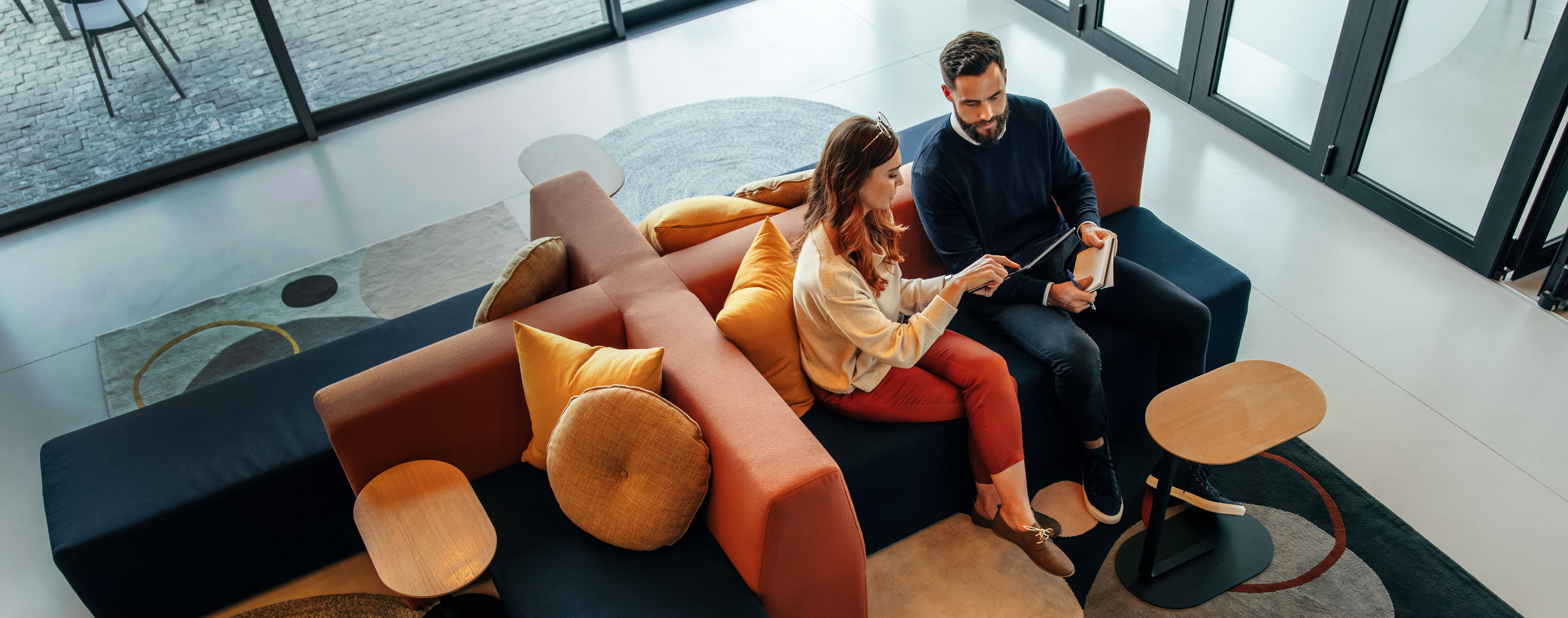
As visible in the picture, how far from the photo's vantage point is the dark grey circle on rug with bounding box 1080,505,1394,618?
255cm

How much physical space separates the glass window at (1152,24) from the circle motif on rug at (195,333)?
400cm

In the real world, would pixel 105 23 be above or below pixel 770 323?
above

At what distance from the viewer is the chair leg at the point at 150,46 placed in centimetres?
430

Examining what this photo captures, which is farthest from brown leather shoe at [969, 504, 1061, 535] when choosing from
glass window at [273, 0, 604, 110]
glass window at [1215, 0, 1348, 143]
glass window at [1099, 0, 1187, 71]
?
glass window at [273, 0, 604, 110]

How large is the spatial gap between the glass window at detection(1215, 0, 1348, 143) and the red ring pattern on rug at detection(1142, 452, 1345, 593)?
1901 mm

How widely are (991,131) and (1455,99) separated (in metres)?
2.07

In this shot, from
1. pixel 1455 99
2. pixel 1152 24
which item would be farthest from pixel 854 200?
pixel 1152 24

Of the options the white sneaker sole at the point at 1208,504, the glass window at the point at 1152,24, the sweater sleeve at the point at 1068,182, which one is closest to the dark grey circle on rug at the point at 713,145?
the glass window at the point at 1152,24

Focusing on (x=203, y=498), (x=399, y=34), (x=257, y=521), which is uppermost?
(x=399, y=34)

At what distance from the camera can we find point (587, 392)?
7.64 ft

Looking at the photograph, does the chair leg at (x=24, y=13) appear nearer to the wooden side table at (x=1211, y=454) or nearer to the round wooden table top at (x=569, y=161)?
the round wooden table top at (x=569, y=161)

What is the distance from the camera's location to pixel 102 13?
4.27m

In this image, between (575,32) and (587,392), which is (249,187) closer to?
(575,32)

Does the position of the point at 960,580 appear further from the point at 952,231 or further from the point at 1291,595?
the point at 952,231
